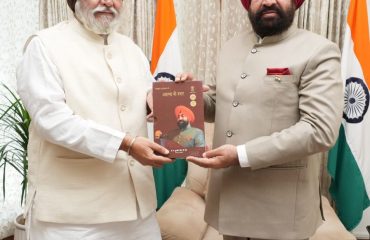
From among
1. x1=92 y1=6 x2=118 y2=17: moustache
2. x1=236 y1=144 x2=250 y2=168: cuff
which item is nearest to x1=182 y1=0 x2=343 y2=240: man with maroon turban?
x1=236 y1=144 x2=250 y2=168: cuff

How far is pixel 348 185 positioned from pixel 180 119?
1.76 metres

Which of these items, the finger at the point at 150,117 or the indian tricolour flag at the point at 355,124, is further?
the indian tricolour flag at the point at 355,124

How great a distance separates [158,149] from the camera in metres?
1.38

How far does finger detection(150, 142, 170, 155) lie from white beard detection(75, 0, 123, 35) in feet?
1.49

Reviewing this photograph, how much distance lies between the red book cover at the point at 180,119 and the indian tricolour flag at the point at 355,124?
161cm

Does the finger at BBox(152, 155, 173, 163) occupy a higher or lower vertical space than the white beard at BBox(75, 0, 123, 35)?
lower

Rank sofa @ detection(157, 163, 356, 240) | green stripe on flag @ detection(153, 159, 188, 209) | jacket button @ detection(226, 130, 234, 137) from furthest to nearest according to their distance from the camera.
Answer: green stripe on flag @ detection(153, 159, 188, 209), sofa @ detection(157, 163, 356, 240), jacket button @ detection(226, 130, 234, 137)

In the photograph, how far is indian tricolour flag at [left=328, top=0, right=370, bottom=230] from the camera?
8.66ft

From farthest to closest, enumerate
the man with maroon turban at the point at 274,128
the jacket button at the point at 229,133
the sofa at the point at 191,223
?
the sofa at the point at 191,223 → the jacket button at the point at 229,133 → the man with maroon turban at the point at 274,128

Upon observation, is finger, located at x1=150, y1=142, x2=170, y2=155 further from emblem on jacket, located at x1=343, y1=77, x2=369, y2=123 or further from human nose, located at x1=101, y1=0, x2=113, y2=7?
emblem on jacket, located at x1=343, y1=77, x2=369, y2=123

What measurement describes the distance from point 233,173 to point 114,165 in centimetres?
46

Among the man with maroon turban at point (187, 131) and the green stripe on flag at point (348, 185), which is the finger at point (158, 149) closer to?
the man with maroon turban at point (187, 131)

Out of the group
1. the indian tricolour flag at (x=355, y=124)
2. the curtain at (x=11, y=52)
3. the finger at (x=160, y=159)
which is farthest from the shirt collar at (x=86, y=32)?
the curtain at (x=11, y=52)

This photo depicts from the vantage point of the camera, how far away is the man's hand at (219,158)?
1419 millimetres
